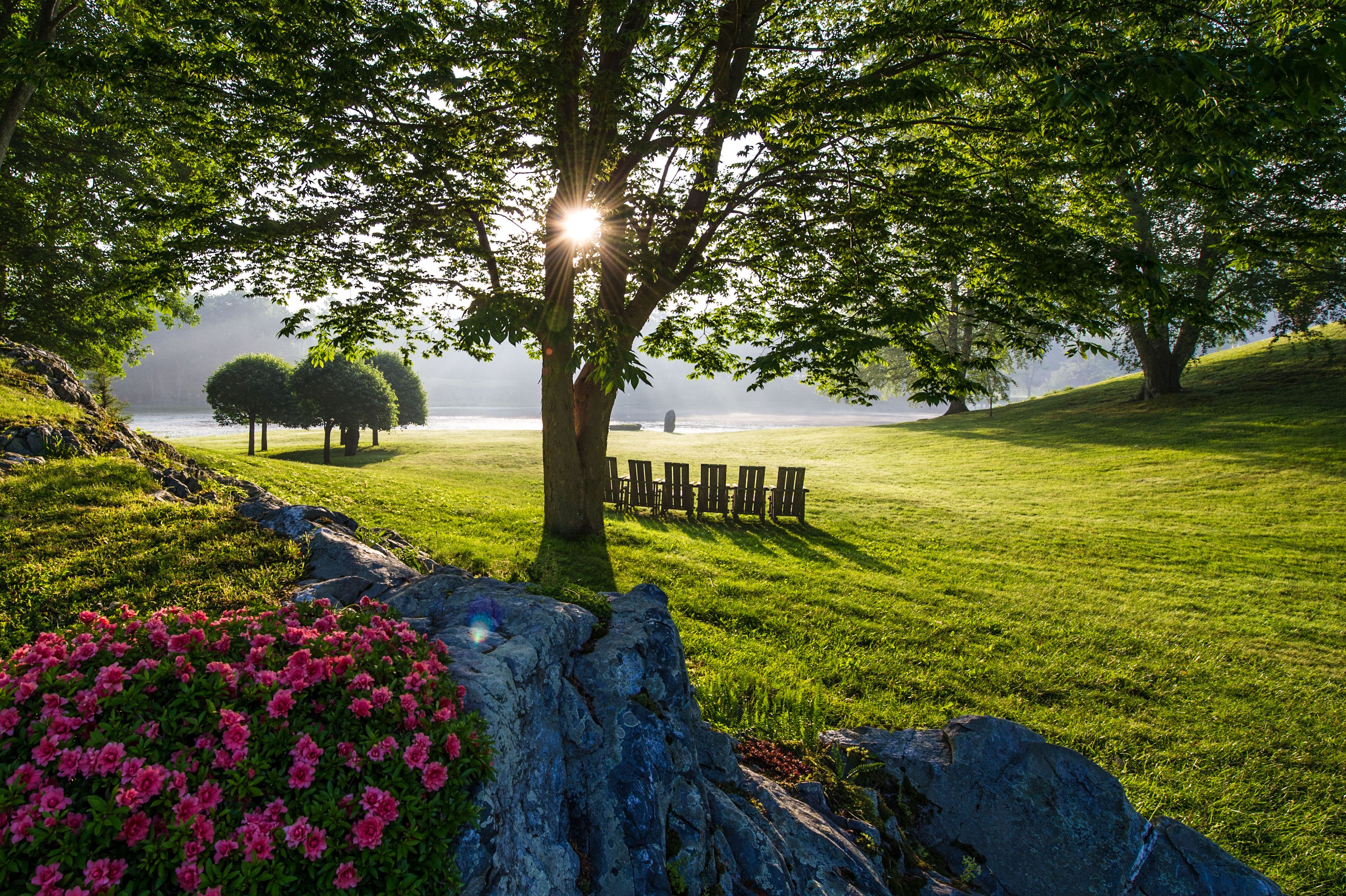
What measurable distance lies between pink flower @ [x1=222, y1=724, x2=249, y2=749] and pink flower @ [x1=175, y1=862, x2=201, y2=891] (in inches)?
14.5

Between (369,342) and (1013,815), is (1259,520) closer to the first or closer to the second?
(1013,815)

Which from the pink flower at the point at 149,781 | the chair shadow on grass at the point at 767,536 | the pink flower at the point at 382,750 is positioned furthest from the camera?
the chair shadow on grass at the point at 767,536

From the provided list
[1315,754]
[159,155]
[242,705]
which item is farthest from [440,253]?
[1315,754]

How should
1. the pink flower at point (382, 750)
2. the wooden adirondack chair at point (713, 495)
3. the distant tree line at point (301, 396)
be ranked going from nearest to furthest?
the pink flower at point (382, 750)
the wooden adirondack chair at point (713, 495)
the distant tree line at point (301, 396)

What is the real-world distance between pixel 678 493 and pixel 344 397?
28432 millimetres

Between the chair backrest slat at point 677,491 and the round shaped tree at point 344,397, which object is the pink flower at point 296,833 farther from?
the round shaped tree at point 344,397

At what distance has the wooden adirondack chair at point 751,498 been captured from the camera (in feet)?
49.9

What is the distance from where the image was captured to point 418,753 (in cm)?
221

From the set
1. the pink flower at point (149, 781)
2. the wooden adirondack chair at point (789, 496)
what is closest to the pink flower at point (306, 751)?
the pink flower at point (149, 781)

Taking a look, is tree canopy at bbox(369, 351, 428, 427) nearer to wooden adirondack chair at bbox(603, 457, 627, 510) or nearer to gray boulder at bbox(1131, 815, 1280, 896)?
wooden adirondack chair at bbox(603, 457, 627, 510)

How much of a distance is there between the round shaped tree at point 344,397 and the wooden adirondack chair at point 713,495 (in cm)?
2633

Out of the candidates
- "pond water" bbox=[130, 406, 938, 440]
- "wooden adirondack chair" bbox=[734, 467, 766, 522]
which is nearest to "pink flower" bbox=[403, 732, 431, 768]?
"wooden adirondack chair" bbox=[734, 467, 766, 522]

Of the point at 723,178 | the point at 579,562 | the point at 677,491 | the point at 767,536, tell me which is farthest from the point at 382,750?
the point at 677,491

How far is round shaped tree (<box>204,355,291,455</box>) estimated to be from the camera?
1293 inches
